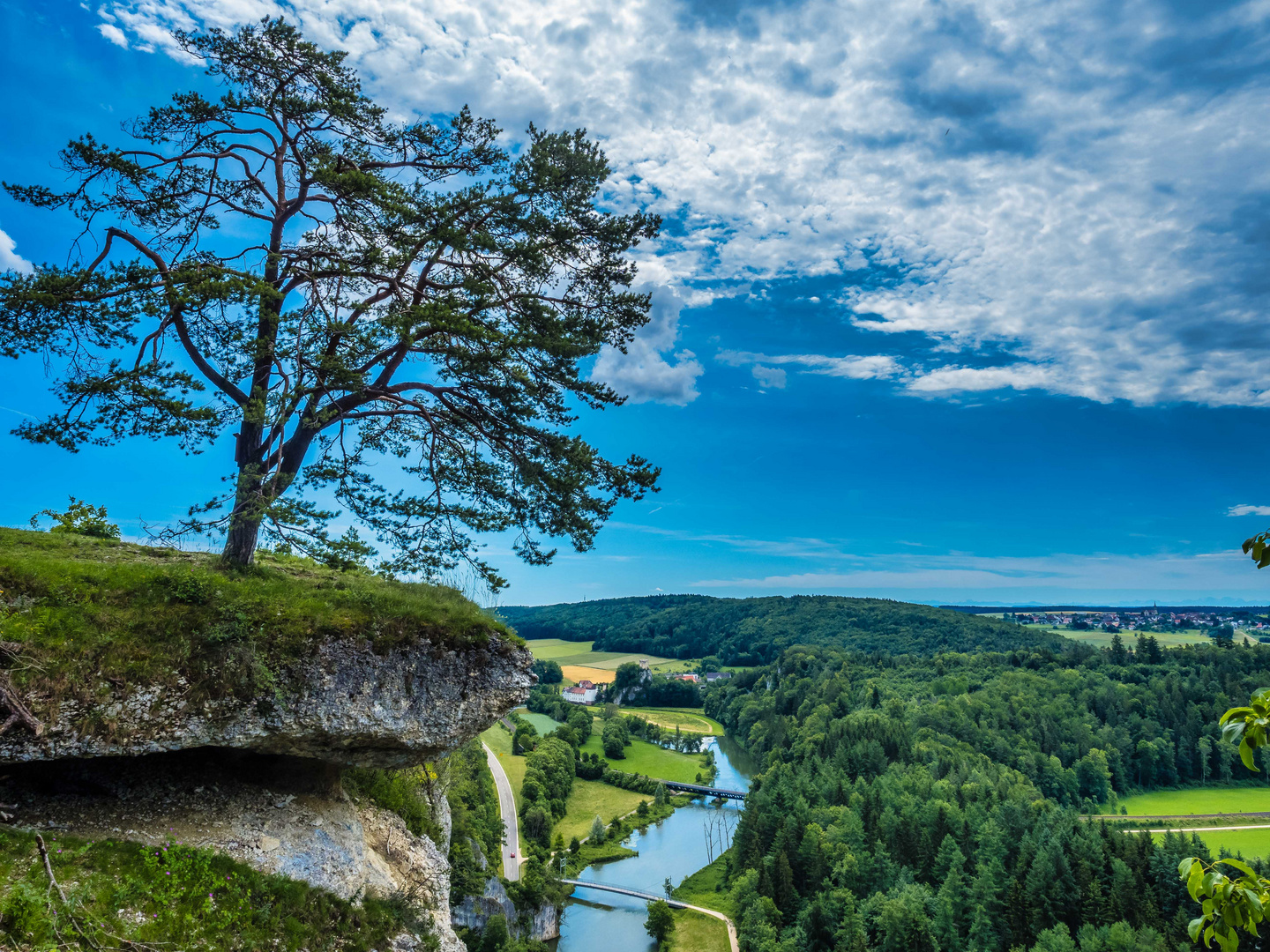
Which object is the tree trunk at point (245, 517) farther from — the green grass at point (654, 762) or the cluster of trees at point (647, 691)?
the cluster of trees at point (647, 691)

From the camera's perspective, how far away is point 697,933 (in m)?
40.2

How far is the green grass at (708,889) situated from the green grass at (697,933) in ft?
5.54

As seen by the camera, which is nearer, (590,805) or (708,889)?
(708,889)

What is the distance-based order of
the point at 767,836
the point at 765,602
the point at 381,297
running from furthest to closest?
1. the point at 765,602
2. the point at 767,836
3. the point at 381,297

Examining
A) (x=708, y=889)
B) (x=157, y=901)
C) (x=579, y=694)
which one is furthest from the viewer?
(x=579, y=694)

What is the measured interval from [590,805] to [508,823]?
15.6 metres

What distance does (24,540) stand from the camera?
32.0 feet

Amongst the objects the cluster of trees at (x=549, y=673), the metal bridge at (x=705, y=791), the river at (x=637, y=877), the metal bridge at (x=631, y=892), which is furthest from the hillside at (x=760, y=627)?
the metal bridge at (x=631, y=892)

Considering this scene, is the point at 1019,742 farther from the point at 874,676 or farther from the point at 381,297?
the point at 381,297

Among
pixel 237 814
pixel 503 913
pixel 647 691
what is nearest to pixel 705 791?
pixel 503 913

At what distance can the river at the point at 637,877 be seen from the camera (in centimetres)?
3913

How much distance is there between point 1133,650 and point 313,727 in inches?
4814

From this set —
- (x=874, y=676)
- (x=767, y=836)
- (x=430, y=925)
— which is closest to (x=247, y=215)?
(x=430, y=925)

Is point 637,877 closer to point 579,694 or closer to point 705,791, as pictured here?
point 705,791
